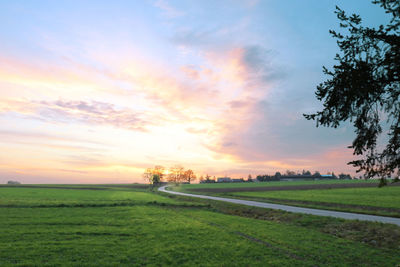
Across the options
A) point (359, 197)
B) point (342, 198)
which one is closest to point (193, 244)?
point (342, 198)

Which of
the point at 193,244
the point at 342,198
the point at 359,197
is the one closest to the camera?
the point at 193,244

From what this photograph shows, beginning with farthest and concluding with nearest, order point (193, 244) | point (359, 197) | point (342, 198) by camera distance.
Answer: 1. point (359, 197)
2. point (342, 198)
3. point (193, 244)

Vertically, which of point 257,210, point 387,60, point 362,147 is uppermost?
point 387,60

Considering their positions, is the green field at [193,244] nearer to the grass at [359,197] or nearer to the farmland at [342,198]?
the farmland at [342,198]

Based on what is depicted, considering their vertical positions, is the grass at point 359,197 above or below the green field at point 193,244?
below

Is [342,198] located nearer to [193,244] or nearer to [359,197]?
[359,197]

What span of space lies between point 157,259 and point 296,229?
13.1m

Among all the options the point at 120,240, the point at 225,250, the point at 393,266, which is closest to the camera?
the point at 393,266

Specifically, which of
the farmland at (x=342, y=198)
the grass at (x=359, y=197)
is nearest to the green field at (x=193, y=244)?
the farmland at (x=342, y=198)

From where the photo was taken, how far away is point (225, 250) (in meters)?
15.7

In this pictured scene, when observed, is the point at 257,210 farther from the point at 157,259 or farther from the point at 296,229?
the point at 157,259

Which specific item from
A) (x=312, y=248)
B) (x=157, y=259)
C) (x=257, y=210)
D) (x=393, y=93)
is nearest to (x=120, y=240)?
(x=157, y=259)

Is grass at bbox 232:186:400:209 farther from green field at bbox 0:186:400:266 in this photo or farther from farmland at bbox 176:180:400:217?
green field at bbox 0:186:400:266

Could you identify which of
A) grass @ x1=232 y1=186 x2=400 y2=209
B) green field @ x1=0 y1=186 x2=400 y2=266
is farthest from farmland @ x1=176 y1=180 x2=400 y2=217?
green field @ x1=0 y1=186 x2=400 y2=266
